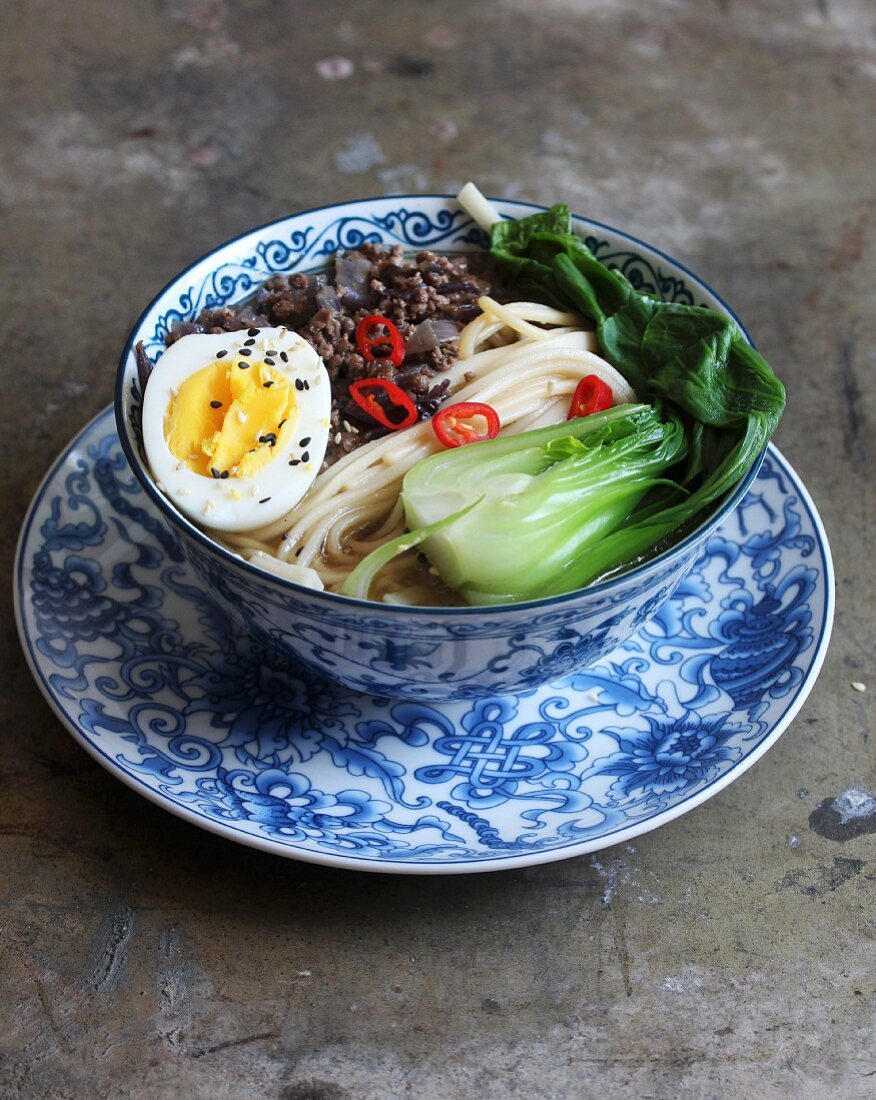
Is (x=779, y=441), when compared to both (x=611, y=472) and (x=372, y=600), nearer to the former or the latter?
(x=611, y=472)

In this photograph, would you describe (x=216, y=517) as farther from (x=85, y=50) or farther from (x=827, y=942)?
(x=85, y=50)

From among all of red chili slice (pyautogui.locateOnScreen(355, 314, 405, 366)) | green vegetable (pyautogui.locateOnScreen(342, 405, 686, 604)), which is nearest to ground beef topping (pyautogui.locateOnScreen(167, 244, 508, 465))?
red chili slice (pyautogui.locateOnScreen(355, 314, 405, 366))

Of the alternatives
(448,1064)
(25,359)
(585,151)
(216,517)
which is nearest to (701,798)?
(448,1064)

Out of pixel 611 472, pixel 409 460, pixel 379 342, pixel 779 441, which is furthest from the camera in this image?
pixel 779 441

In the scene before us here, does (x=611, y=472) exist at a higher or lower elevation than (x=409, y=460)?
higher

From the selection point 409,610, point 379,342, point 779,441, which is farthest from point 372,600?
point 779,441
